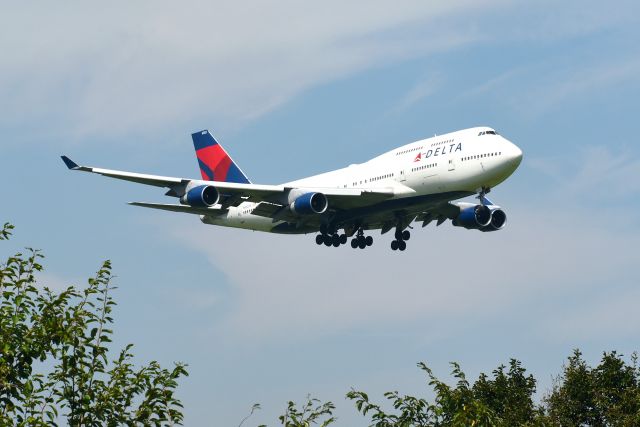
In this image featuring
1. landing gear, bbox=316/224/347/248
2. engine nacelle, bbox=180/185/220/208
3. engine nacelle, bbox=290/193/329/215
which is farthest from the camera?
landing gear, bbox=316/224/347/248

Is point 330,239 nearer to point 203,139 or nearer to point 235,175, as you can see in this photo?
point 235,175

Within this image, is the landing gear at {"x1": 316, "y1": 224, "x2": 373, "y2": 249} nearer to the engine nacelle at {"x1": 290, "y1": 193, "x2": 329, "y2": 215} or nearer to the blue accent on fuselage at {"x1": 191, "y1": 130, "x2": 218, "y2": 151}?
the engine nacelle at {"x1": 290, "y1": 193, "x2": 329, "y2": 215}

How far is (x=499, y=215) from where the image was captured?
2707 inches

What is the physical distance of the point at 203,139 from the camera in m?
82.8

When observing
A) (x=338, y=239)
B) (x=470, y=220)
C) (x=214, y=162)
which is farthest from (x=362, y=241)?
(x=214, y=162)

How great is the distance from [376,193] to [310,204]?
3.54 meters

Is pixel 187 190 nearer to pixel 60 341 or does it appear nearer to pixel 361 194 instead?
pixel 361 194

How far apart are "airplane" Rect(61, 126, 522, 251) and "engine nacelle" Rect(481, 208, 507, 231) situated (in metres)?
0.06

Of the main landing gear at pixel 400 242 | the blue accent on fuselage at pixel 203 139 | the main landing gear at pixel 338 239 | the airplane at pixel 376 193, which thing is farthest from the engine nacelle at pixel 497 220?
the blue accent on fuselage at pixel 203 139

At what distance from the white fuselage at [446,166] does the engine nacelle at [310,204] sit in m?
3.09

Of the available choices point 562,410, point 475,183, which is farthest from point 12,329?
point 475,183

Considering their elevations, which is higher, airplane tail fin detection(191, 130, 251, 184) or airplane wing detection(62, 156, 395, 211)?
airplane tail fin detection(191, 130, 251, 184)

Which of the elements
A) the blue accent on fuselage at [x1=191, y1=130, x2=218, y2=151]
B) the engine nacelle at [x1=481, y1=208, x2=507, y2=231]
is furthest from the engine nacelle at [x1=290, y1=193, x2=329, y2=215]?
the blue accent on fuselage at [x1=191, y1=130, x2=218, y2=151]

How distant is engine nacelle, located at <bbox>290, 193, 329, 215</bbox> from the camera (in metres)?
63.2
